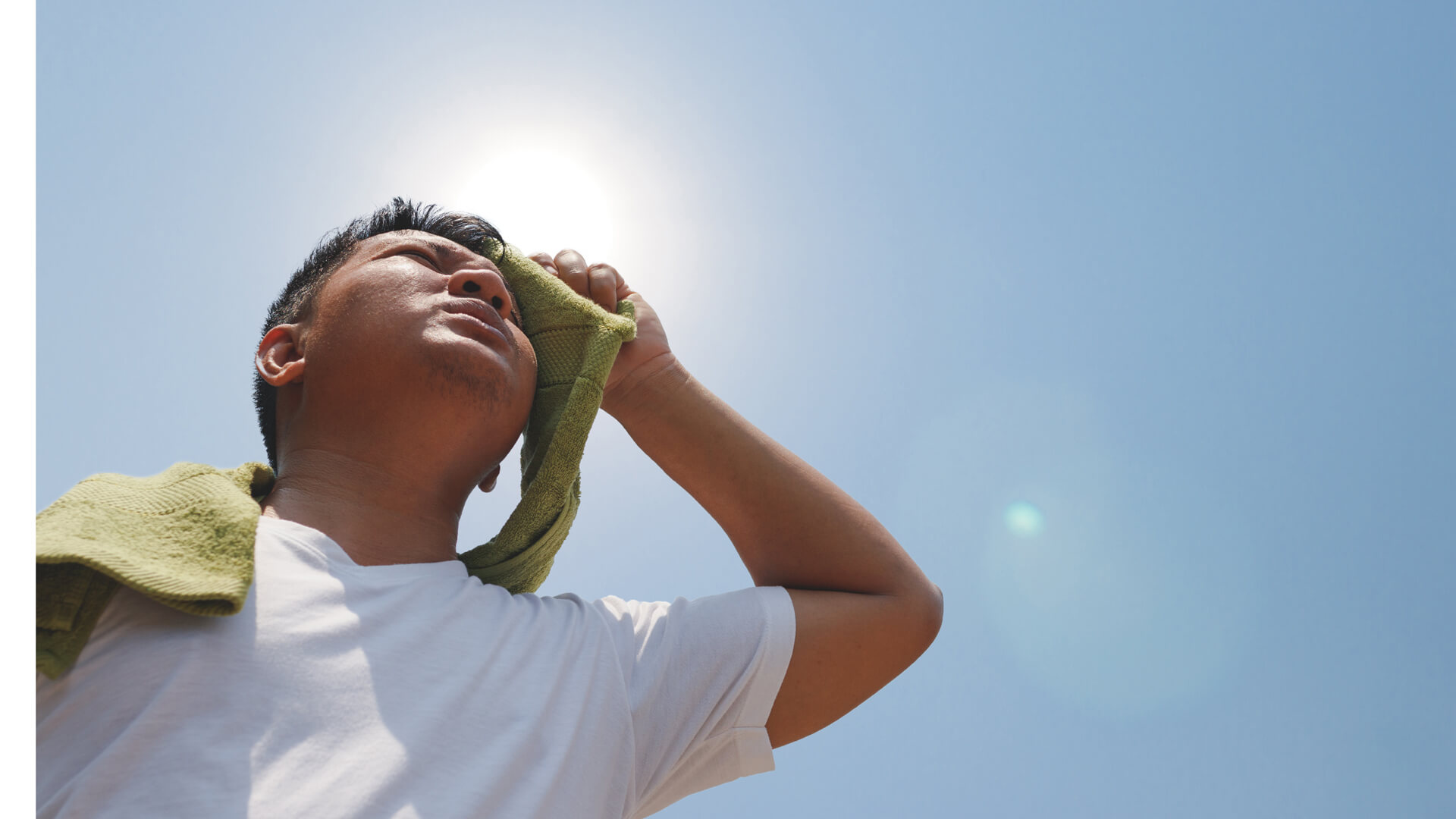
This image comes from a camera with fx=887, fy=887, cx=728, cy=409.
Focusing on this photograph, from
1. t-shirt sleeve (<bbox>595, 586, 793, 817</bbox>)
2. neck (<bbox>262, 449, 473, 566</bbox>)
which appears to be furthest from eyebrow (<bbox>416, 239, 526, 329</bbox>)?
t-shirt sleeve (<bbox>595, 586, 793, 817</bbox>)

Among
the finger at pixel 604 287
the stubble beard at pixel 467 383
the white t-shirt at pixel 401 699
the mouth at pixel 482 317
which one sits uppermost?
the finger at pixel 604 287

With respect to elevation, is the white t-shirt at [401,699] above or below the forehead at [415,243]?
below

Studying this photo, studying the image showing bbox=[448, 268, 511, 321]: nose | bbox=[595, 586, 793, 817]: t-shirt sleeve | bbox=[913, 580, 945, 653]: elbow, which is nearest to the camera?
bbox=[595, 586, 793, 817]: t-shirt sleeve

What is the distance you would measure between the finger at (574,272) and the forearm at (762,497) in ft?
1.13

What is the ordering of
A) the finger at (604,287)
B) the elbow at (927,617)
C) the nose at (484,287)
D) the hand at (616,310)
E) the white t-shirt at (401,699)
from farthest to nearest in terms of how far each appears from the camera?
the finger at (604,287), the hand at (616,310), the nose at (484,287), the elbow at (927,617), the white t-shirt at (401,699)

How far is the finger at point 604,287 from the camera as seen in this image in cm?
238

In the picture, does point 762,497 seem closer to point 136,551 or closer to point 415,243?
point 415,243

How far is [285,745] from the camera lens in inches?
50.5

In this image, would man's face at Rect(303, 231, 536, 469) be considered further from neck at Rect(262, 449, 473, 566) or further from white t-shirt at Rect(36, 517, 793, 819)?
white t-shirt at Rect(36, 517, 793, 819)

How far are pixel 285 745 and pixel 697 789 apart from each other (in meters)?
0.87

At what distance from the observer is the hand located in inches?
88.8

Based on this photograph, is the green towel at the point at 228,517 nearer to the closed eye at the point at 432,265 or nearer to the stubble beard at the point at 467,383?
the closed eye at the point at 432,265

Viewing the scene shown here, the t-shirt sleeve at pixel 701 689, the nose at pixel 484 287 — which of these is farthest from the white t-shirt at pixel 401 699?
the nose at pixel 484 287
